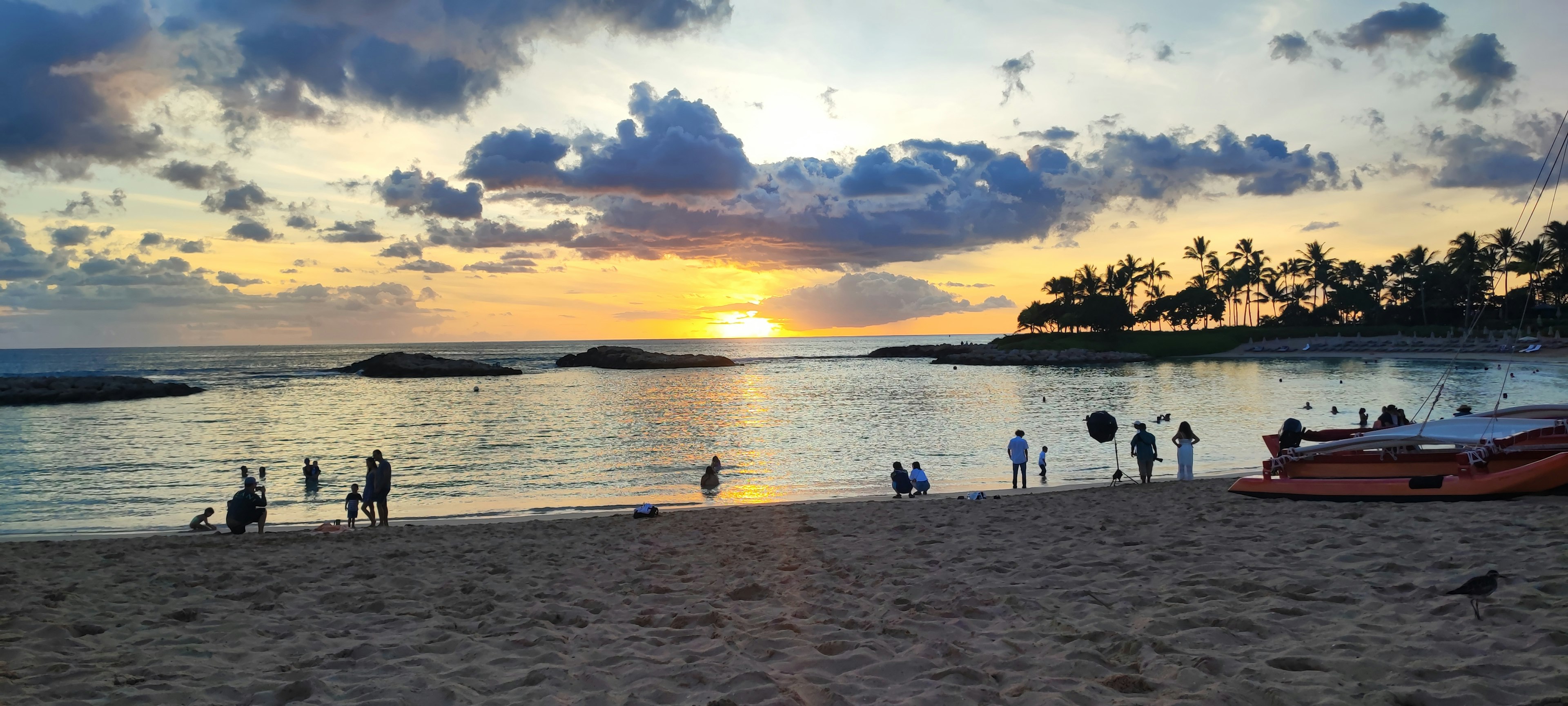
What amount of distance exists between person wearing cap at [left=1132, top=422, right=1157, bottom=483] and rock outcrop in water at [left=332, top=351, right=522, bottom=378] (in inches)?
3382

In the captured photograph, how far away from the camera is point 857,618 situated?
7176mm

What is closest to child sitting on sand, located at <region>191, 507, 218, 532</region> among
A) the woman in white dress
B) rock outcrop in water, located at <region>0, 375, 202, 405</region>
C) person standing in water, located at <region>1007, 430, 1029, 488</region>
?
person standing in water, located at <region>1007, 430, 1029, 488</region>

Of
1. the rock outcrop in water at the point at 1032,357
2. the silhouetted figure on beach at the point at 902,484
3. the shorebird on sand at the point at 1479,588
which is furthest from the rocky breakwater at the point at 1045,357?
the shorebird on sand at the point at 1479,588

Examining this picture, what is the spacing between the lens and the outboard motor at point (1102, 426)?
16703 millimetres

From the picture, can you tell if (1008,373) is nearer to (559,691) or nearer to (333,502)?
(333,502)

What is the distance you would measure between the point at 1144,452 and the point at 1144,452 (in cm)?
1

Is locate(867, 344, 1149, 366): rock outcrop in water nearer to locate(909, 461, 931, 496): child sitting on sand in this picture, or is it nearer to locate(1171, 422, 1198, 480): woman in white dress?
locate(1171, 422, 1198, 480): woman in white dress

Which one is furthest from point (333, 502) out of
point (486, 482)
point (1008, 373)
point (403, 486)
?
point (1008, 373)

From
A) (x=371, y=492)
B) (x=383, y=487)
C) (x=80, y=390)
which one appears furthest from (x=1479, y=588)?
→ (x=80, y=390)

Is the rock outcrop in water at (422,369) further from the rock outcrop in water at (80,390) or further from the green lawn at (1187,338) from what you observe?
the green lawn at (1187,338)

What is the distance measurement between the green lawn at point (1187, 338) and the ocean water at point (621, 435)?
3486 centimetres

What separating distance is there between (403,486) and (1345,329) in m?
124

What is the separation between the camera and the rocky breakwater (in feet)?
348

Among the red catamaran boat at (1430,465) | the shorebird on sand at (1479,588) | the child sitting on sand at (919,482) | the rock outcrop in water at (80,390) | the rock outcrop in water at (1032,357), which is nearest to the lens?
the shorebird on sand at (1479,588)
